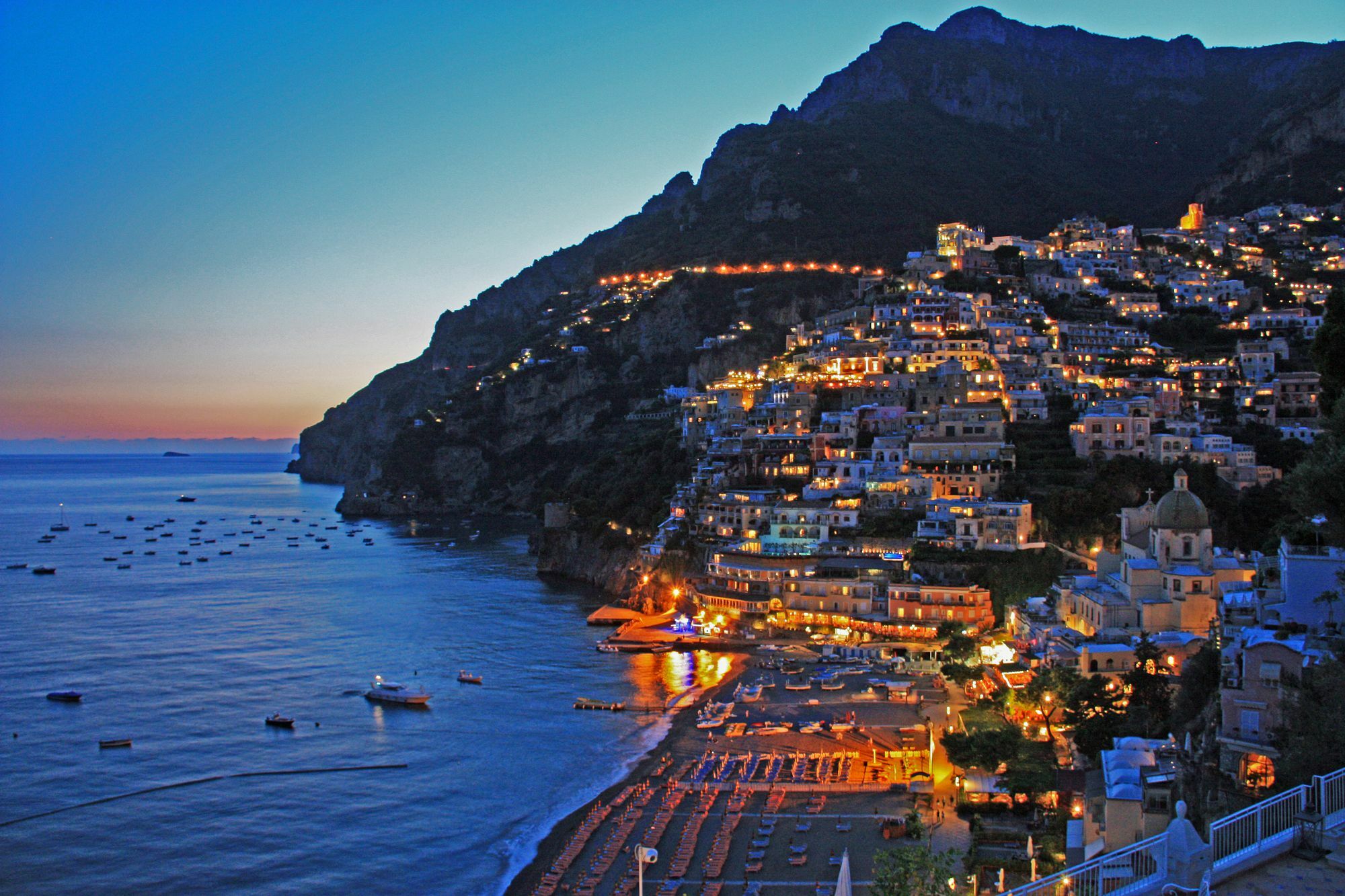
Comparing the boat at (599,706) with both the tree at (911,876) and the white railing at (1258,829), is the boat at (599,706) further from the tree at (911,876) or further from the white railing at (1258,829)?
the white railing at (1258,829)

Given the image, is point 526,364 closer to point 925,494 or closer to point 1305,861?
point 925,494

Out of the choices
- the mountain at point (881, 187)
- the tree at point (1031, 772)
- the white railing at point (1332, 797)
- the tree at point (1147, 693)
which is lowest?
the tree at point (1031, 772)

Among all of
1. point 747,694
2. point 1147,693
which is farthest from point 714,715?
point 1147,693

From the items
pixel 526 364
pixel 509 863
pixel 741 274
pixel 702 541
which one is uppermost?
pixel 741 274

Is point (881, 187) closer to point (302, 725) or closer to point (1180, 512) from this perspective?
point (1180, 512)

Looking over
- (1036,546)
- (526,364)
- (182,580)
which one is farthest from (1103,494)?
(526,364)

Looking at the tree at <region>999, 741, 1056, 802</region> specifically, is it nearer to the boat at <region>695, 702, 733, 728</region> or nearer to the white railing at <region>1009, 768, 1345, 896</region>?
the boat at <region>695, 702, 733, 728</region>

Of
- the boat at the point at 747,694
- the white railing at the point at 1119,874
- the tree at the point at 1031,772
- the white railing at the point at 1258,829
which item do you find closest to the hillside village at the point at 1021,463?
the tree at the point at 1031,772
